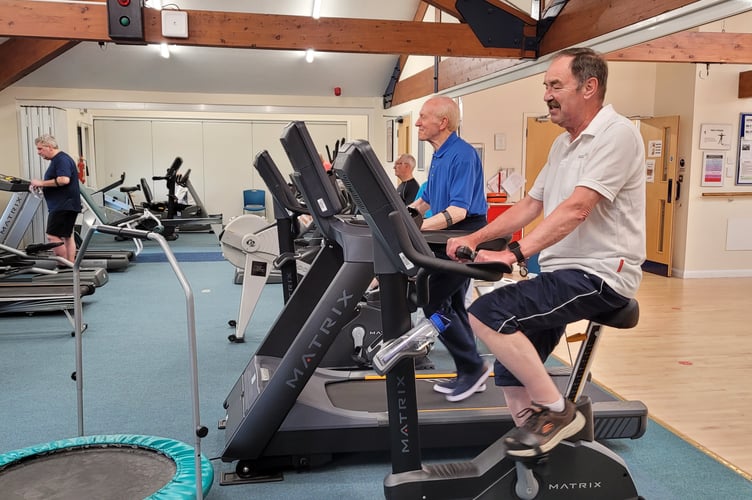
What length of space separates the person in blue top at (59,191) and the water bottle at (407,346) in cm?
582

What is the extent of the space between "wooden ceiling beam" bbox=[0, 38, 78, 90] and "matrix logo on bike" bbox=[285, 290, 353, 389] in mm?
7889

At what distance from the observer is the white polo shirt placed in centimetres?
202

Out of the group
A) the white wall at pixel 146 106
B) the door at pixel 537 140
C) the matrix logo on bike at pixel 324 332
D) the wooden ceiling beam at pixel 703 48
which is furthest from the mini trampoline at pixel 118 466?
the white wall at pixel 146 106

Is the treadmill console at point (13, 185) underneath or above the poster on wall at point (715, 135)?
underneath

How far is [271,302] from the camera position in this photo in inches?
247

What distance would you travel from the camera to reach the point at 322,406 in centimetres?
285

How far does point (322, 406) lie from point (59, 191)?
524 cm

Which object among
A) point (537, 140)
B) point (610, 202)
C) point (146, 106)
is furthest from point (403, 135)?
point (610, 202)

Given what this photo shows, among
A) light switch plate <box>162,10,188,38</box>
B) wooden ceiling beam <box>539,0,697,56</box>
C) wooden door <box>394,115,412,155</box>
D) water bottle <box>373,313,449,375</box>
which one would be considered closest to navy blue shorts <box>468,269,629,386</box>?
water bottle <box>373,313,449,375</box>

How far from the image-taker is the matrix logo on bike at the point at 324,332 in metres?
2.53

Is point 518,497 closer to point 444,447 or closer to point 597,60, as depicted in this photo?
point 444,447

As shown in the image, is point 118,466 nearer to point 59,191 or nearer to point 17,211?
point 59,191

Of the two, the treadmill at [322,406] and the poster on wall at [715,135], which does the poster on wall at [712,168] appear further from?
the treadmill at [322,406]

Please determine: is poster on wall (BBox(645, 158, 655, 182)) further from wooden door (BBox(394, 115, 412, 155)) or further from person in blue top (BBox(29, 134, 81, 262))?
person in blue top (BBox(29, 134, 81, 262))
